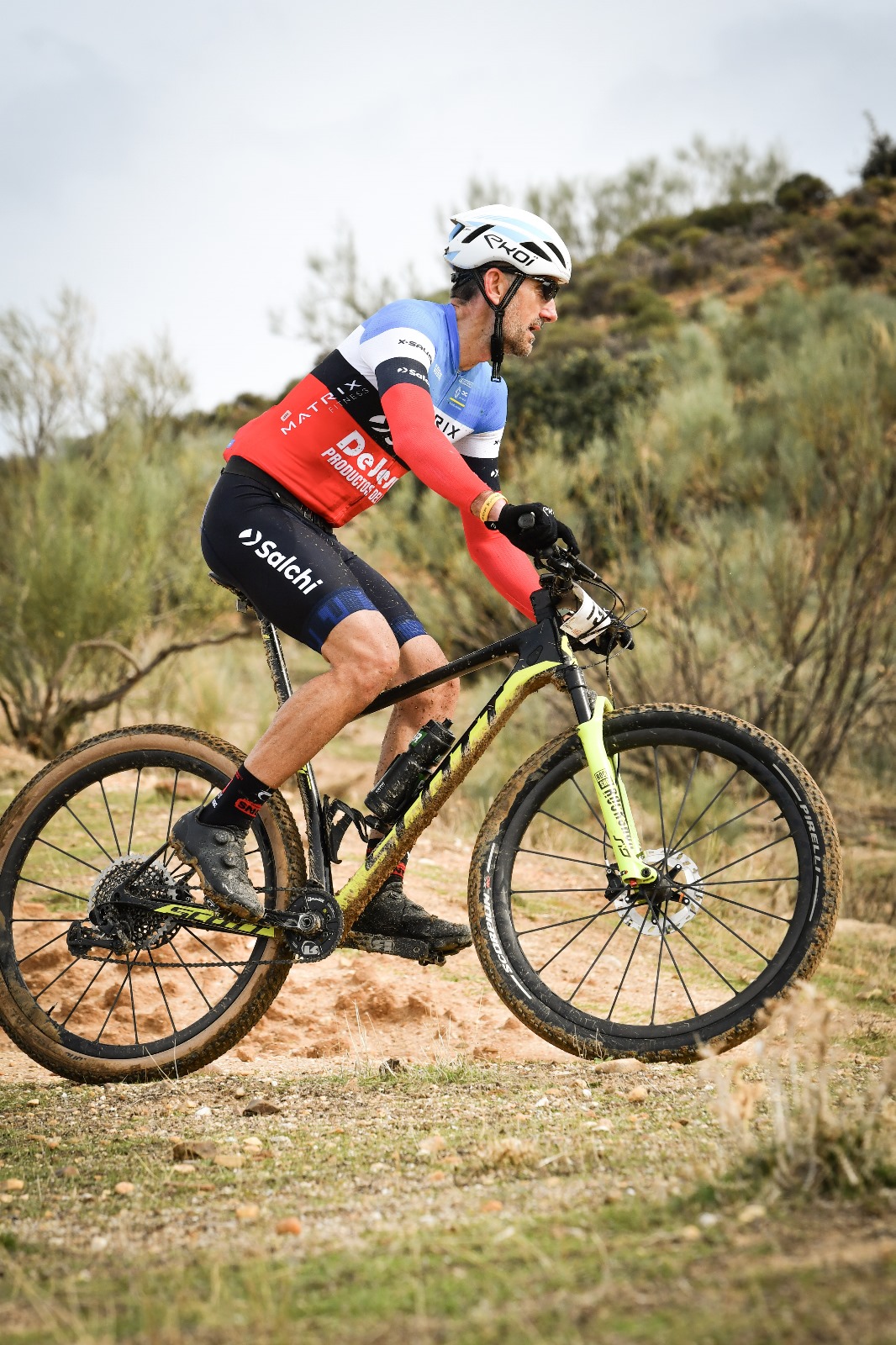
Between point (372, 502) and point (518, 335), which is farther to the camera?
point (372, 502)

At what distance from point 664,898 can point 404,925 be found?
808 millimetres

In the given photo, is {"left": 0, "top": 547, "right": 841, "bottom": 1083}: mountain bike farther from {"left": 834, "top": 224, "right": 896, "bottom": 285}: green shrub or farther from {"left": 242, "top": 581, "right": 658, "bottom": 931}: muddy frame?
{"left": 834, "top": 224, "right": 896, "bottom": 285}: green shrub

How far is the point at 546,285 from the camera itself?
11.3 ft

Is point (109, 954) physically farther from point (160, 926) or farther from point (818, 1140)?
point (818, 1140)

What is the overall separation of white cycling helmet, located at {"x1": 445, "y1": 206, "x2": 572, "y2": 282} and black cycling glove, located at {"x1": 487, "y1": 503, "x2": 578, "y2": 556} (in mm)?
810

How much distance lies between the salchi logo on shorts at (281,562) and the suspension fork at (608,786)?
77 centimetres

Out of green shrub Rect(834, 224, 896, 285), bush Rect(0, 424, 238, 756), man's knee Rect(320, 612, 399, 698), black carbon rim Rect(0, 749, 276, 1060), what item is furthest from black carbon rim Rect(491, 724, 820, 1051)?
green shrub Rect(834, 224, 896, 285)

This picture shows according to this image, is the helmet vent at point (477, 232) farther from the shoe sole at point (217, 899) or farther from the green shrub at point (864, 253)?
the green shrub at point (864, 253)

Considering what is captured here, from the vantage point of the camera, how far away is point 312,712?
3176 millimetres

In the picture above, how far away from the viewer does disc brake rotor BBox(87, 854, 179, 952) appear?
3414 mm

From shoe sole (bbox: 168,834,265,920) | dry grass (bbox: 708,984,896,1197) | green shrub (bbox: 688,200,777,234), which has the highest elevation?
green shrub (bbox: 688,200,777,234)

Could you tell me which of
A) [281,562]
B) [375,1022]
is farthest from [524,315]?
[375,1022]

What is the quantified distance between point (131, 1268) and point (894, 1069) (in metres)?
1.36

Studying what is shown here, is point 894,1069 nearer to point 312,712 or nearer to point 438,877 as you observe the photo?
point 312,712
